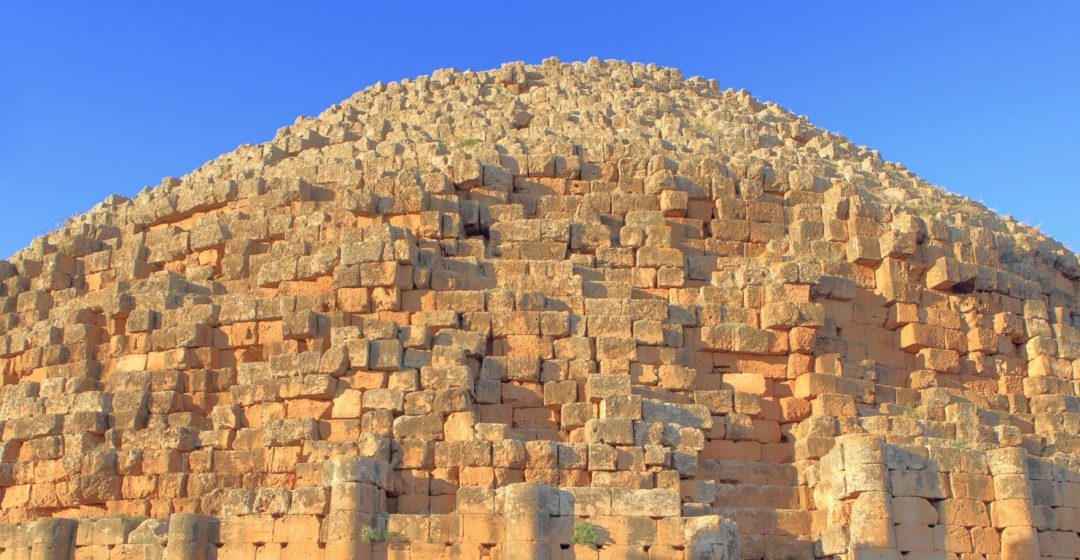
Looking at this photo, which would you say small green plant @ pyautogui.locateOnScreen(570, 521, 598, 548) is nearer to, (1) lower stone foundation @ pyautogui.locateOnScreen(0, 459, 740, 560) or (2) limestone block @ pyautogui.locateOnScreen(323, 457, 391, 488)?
(1) lower stone foundation @ pyautogui.locateOnScreen(0, 459, 740, 560)

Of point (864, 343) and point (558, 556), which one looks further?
point (864, 343)

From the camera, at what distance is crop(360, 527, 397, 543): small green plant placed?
12141 millimetres

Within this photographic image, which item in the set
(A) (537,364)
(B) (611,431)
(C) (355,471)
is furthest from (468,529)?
(A) (537,364)

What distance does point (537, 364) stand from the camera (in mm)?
14703

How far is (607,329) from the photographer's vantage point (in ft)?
49.2

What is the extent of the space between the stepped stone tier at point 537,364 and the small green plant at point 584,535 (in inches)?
1.6

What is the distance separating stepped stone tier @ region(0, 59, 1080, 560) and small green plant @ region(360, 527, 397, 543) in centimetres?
4

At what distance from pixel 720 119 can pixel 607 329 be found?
7.54m

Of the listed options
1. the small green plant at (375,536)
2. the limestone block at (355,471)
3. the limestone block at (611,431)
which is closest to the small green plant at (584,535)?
the limestone block at (611,431)

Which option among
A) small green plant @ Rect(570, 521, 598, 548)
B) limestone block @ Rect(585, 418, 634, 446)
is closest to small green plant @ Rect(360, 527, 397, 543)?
small green plant @ Rect(570, 521, 598, 548)

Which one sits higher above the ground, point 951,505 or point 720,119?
point 720,119

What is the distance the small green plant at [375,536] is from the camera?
12141 millimetres

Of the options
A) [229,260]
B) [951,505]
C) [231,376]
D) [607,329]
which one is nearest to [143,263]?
[229,260]

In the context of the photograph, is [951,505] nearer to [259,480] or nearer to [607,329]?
[607,329]
